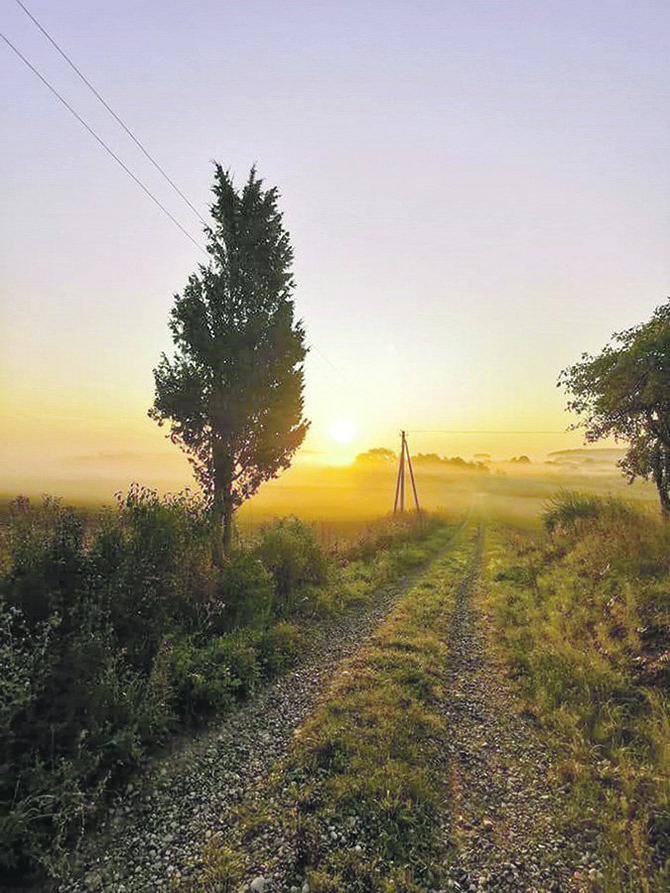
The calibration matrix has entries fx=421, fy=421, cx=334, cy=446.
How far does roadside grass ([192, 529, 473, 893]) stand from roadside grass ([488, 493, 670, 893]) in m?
1.51

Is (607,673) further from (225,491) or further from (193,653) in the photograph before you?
(225,491)

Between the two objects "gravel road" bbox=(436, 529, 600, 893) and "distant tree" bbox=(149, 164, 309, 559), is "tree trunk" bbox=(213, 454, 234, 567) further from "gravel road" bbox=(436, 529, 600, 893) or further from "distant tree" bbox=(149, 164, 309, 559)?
"gravel road" bbox=(436, 529, 600, 893)

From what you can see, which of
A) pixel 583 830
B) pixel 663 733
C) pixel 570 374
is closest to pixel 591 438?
pixel 570 374

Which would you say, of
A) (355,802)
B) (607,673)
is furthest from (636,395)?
(355,802)

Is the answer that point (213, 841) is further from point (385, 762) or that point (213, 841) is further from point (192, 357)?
point (192, 357)

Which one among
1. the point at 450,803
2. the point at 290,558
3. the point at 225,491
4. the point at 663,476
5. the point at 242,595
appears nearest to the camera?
the point at 450,803

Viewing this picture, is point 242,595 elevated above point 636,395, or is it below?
below

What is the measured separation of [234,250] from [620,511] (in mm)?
18098

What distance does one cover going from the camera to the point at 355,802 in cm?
450

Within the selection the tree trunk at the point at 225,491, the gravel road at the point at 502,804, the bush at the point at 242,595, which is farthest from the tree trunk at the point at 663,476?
the tree trunk at the point at 225,491

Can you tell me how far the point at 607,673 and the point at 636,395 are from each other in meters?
11.0

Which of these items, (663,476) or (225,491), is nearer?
(225,491)

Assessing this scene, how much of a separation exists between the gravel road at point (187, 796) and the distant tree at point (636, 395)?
45.3 feet

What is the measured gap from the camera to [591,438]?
1695 centimetres
